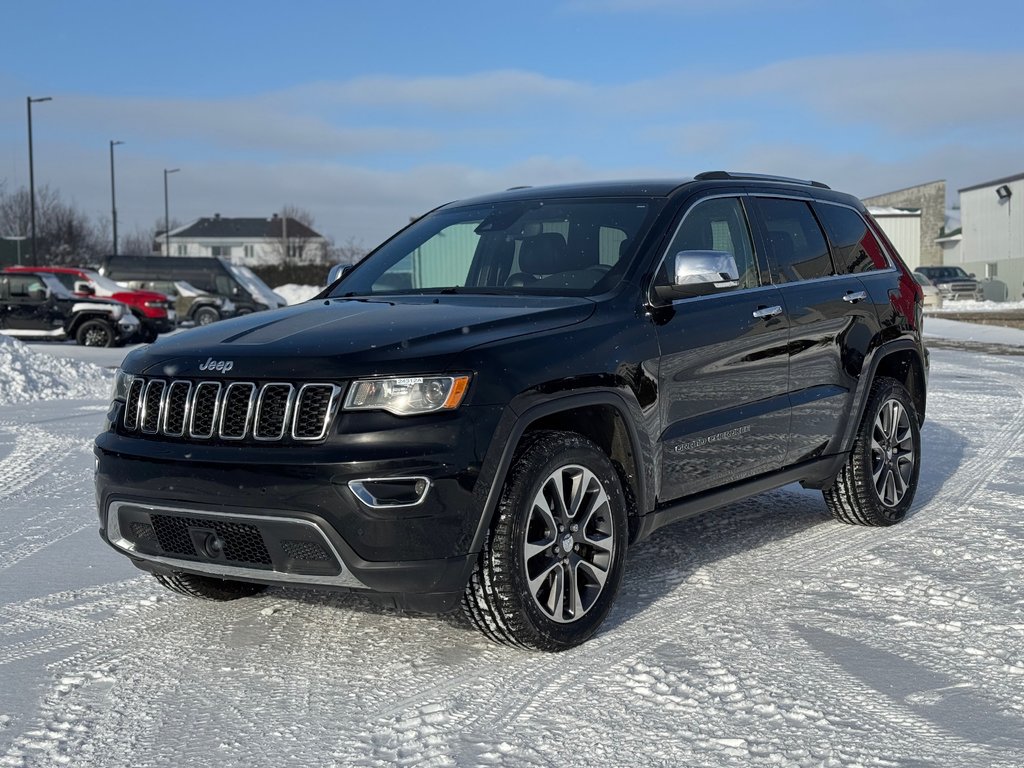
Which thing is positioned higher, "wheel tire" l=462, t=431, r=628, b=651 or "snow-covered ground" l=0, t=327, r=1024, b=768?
"wheel tire" l=462, t=431, r=628, b=651

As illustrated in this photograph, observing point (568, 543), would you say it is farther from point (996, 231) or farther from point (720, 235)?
point (996, 231)

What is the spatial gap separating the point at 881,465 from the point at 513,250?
2489 millimetres

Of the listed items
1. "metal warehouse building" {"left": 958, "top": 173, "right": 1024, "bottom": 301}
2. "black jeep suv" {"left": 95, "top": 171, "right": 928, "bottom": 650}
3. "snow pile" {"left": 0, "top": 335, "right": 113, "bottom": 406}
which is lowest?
"snow pile" {"left": 0, "top": 335, "right": 113, "bottom": 406}

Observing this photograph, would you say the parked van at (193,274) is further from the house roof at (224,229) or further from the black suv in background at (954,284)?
the house roof at (224,229)

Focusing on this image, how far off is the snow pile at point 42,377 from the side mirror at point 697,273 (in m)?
10.1

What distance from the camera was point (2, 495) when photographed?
299 inches

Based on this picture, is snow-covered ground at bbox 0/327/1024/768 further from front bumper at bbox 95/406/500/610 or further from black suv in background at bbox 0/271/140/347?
black suv in background at bbox 0/271/140/347

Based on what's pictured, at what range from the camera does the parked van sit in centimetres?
3078

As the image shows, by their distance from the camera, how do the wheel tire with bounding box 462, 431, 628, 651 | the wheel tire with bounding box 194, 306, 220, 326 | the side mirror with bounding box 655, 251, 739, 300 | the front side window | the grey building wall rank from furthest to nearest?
1. the grey building wall
2. the wheel tire with bounding box 194, 306, 220, 326
3. the front side window
4. the side mirror with bounding box 655, 251, 739, 300
5. the wheel tire with bounding box 462, 431, 628, 651

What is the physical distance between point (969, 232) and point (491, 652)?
2638 inches

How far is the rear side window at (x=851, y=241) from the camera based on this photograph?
6426 mm

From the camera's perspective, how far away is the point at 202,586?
16.2 ft

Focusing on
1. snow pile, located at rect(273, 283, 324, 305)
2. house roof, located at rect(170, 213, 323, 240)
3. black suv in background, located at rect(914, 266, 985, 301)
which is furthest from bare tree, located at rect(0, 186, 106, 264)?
house roof, located at rect(170, 213, 323, 240)

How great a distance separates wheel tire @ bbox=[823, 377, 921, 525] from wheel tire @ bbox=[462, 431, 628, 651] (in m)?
2.24
